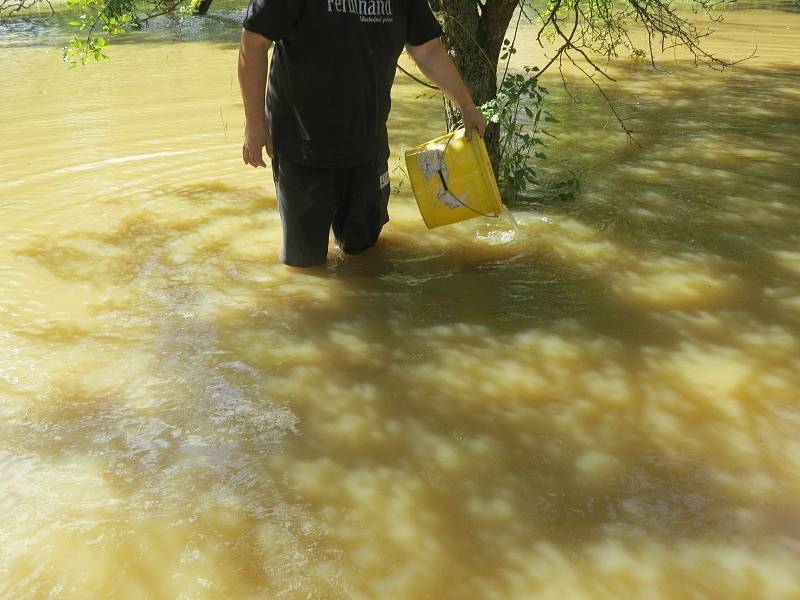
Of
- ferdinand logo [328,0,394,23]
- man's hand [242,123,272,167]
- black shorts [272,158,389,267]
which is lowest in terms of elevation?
black shorts [272,158,389,267]

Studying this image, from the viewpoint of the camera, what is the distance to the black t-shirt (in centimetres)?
304

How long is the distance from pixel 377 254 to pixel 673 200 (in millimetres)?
1778

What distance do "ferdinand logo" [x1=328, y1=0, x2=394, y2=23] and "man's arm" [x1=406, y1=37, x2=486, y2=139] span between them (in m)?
0.26

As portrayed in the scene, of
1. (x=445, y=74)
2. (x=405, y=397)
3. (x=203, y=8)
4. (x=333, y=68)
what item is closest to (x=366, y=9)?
(x=333, y=68)

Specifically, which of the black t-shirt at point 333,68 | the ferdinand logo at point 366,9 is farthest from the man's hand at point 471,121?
the ferdinand logo at point 366,9

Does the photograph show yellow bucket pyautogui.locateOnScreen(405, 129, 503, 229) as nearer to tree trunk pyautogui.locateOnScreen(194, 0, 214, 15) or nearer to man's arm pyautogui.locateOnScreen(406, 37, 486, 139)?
man's arm pyautogui.locateOnScreen(406, 37, 486, 139)

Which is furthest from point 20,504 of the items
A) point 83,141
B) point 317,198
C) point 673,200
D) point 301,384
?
point 83,141

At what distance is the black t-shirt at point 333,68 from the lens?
304cm

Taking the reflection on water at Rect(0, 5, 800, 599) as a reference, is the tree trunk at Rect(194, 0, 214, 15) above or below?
above

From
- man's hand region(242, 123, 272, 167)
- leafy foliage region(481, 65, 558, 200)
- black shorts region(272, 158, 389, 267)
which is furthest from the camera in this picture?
leafy foliage region(481, 65, 558, 200)

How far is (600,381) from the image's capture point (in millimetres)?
2736

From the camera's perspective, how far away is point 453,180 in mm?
3537

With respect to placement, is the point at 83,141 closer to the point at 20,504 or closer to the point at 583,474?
the point at 20,504

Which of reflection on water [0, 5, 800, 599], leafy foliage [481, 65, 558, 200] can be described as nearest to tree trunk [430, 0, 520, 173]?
leafy foliage [481, 65, 558, 200]
